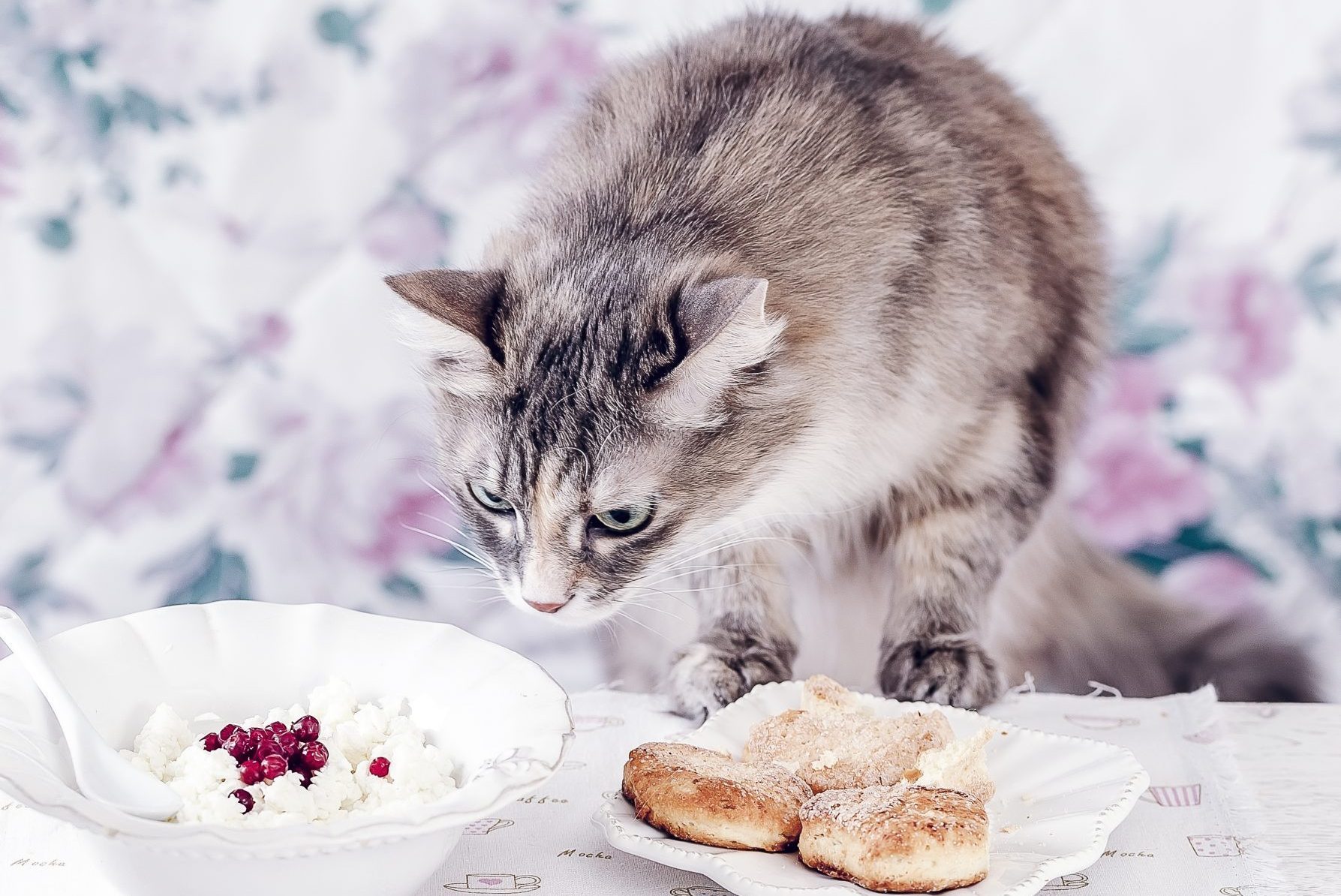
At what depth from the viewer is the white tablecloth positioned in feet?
3.58

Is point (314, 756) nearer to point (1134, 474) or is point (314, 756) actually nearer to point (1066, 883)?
point (1066, 883)

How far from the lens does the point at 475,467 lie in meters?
1.32

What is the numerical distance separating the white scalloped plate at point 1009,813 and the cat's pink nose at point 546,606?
0.16 m

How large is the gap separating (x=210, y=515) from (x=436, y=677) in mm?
1152

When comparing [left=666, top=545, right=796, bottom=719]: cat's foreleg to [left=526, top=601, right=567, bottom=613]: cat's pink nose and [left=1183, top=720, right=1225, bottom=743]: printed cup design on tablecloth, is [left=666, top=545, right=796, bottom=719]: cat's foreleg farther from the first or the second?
[left=1183, top=720, right=1225, bottom=743]: printed cup design on tablecloth

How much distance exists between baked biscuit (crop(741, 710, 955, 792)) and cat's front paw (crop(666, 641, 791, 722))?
0.24 metres

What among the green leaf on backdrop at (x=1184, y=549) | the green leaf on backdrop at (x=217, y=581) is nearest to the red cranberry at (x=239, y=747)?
the green leaf on backdrop at (x=217, y=581)

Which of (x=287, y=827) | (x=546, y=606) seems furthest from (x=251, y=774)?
(x=546, y=606)

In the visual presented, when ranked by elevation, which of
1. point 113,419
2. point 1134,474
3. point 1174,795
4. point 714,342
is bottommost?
point 1134,474

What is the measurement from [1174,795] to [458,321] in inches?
27.6

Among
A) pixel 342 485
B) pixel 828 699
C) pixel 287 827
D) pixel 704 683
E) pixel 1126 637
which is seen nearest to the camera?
pixel 287 827

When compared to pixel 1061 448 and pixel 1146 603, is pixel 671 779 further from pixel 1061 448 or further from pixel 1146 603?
pixel 1146 603

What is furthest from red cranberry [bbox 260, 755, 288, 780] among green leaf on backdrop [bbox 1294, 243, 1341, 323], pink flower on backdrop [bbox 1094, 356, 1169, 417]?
green leaf on backdrop [bbox 1294, 243, 1341, 323]

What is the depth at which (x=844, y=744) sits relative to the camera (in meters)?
1.15
